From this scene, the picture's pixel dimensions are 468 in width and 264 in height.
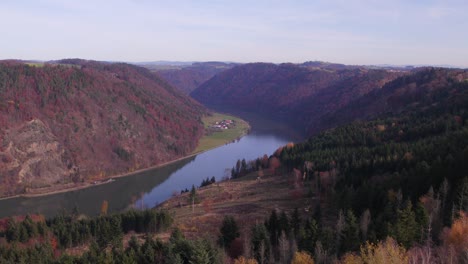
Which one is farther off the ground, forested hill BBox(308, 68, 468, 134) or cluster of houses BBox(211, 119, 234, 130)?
forested hill BBox(308, 68, 468, 134)

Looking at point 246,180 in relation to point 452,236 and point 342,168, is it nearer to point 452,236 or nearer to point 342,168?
point 342,168

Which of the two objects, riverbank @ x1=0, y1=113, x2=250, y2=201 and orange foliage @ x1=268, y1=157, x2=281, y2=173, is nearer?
orange foliage @ x1=268, y1=157, x2=281, y2=173

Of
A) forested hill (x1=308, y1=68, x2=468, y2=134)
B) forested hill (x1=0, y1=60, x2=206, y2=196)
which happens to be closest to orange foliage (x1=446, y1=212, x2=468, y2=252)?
forested hill (x1=308, y1=68, x2=468, y2=134)

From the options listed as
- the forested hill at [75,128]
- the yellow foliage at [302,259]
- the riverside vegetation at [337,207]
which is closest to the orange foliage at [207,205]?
the riverside vegetation at [337,207]

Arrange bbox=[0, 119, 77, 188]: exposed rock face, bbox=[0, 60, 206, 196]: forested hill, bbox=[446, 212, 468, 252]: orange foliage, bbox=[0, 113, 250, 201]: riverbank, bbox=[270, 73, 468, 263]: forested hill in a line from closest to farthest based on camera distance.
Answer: bbox=[446, 212, 468, 252]: orange foliage
bbox=[270, 73, 468, 263]: forested hill
bbox=[0, 113, 250, 201]: riverbank
bbox=[0, 119, 77, 188]: exposed rock face
bbox=[0, 60, 206, 196]: forested hill

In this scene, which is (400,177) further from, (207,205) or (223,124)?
(223,124)

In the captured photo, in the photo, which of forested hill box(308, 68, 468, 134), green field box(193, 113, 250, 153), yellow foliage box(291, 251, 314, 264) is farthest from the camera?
green field box(193, 113, 250, 153)

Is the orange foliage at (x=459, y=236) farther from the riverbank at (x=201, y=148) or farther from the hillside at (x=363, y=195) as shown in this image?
the riverbank at (x=201, y=148)

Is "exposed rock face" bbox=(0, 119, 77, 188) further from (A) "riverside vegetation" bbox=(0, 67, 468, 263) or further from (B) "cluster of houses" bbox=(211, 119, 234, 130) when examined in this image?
(B) "cluster of houses" bbox=(211, 119, 234, 130)
